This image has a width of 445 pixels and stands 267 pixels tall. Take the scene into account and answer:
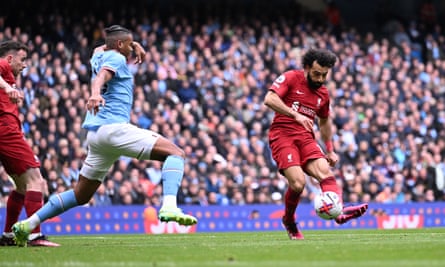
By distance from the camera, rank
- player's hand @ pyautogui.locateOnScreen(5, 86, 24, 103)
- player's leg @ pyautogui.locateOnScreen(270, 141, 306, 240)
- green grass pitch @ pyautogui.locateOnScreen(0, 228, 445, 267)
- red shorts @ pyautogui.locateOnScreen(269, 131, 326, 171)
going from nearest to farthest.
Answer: green grass pitch @ pyautogui.locateOnScreen(0, 228, 445, 267), player's hand @ pyautogui.locateOnScreen(5, 86, 24, 103), player's leg @ pyautogui.locateOnScreen(270, 141, 306, 240), red shorts @ pyautogui.locateOnScreen(269, 131, 326, 171)

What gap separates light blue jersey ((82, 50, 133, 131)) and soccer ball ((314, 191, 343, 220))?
2523mm

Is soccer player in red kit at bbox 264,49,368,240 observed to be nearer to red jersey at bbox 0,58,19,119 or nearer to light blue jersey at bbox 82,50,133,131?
light blue jersey at bbox 82,50,133,131

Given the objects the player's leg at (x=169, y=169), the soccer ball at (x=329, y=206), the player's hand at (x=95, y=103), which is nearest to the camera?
the player's hand at (x=95, y=103)

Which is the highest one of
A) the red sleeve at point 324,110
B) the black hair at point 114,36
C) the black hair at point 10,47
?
the black hair at point 10,47

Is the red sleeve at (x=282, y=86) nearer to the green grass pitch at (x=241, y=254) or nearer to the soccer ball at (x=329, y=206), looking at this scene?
the soccer ball at (x=329, y=206)

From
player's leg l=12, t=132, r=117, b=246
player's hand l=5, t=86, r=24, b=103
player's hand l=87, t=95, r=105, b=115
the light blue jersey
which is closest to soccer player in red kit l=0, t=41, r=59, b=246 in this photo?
player's hand l=5, t=86, r=24, b=103

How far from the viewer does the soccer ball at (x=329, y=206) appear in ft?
38.1

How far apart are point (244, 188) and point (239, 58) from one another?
16.8 feet

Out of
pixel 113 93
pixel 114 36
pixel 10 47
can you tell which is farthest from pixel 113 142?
pixel 10 47

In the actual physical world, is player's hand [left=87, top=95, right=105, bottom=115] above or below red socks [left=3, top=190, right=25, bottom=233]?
above

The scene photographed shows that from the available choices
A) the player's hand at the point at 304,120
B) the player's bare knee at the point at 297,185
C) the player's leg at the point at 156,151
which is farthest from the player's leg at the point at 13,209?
the player's hand at the point at 304,120

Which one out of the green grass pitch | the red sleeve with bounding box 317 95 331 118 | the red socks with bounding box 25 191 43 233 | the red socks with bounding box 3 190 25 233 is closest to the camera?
the green grass pitch

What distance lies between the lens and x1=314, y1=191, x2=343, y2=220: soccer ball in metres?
11.6

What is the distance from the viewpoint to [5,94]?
11727 mm
